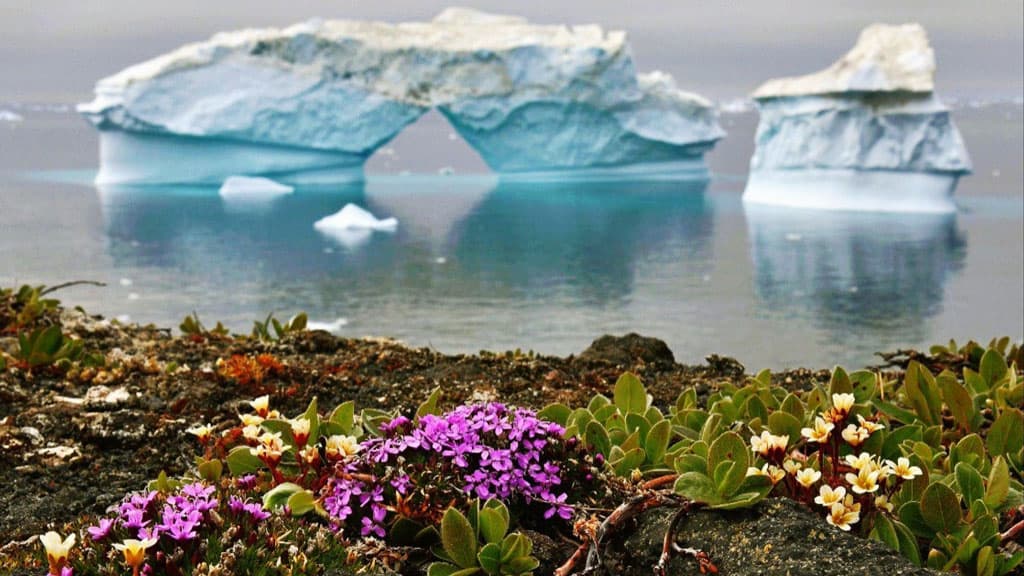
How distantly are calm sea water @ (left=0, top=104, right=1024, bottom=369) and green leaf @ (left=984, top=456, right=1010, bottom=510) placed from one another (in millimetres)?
17066

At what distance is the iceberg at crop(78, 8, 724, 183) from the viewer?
131 ft

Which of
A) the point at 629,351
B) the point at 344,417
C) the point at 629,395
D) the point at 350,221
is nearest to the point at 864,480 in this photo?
the point at 629,395

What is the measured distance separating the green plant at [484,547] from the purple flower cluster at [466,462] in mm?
127

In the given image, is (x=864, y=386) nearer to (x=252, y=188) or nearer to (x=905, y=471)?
(x=905, y=471)

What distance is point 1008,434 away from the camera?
8.80 feet

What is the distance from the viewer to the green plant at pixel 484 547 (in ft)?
5.82

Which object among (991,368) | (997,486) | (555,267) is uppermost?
(997,486)

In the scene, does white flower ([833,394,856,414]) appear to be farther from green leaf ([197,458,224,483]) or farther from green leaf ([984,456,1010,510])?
green leaf ([197,458,224,483])

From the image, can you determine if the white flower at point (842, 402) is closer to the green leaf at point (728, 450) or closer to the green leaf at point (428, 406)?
the green leaf at point (728, 450)

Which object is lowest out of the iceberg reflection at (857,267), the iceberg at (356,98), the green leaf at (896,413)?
the iceberg reflection at (857,267)

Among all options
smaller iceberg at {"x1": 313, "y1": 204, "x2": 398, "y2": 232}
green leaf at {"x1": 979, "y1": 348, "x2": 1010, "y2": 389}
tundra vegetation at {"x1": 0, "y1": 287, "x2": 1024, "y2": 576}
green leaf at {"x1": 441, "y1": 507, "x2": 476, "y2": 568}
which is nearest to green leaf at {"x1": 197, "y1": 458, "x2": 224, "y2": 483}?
tundra vegetation at {"x1": 0, "y1": 287, "x2": 1024, "y2": 576}

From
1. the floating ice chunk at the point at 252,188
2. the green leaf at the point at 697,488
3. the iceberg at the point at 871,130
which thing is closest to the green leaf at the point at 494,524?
the green leaf at the point at 697,488

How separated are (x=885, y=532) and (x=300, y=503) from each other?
112 centimetres

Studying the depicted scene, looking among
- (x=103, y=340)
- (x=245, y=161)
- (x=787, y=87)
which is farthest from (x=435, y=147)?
(x=103, y=340)
